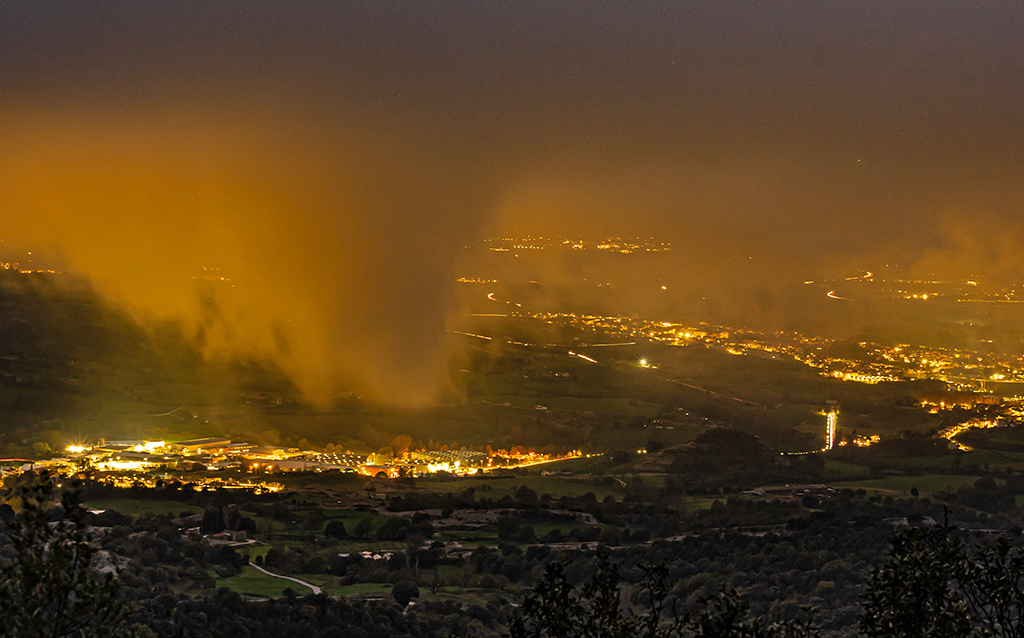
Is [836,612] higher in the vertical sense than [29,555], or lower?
lower

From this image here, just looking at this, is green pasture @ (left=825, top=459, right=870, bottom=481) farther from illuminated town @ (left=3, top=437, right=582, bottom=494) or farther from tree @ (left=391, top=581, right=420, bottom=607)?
tree @ (left=391, top=581, right=420, bottom=607)

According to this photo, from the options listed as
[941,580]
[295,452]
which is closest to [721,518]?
[295,452]

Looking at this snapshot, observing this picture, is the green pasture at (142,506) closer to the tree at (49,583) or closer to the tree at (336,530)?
the tree at (336,530)

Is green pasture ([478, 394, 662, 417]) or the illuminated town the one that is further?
green pasture ([478, 394, 662, 417])

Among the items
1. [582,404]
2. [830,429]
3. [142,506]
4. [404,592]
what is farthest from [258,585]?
[830,429]

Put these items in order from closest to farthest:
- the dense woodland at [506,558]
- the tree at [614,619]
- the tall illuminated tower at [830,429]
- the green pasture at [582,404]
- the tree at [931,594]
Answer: the tree at [614,619], the tree at [931,594], the dense woodland at [506,558], the tall illuminated tower at [830,429], the green pasture at [582,404]

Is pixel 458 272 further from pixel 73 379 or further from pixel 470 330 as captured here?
pixel 73 379

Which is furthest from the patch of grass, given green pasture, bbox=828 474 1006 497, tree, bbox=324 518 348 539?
green pasture, bbox=828 474 1006 497

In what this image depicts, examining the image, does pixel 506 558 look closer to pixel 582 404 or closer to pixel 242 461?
pixel 242 461

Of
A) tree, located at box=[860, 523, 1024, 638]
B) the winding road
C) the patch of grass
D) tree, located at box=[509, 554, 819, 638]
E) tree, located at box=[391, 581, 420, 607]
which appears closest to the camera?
tree, located at box=[509, 554, 819, 638]

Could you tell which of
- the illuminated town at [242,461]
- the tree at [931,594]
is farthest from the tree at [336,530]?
the tree at [931,594]

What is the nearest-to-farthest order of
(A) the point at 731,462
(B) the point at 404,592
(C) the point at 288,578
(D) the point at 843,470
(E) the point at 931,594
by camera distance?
1. (E) the point at 931,594
2. (B) the point at 404,592
3. (C) the point at 288,578
4. (D) the point at 843,470
5. (A) the point at 731,462
